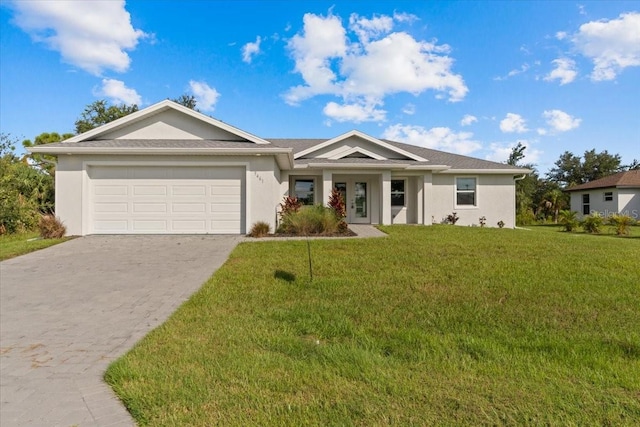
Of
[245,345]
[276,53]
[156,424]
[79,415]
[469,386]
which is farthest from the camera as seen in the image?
[276,53]

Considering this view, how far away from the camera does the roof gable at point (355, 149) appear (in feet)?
57.4

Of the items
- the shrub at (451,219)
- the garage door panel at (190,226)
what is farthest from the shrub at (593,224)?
the garage door panel at (190,226)

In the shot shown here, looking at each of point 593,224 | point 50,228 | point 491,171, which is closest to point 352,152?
point 491,171

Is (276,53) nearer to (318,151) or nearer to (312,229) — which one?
(318,151)

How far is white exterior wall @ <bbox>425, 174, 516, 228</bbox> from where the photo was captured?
61.7ft

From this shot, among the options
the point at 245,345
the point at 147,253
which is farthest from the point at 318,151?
the point at 245,345

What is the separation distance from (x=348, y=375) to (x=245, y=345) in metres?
1.28

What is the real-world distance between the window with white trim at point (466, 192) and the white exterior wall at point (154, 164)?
11079 millimetres

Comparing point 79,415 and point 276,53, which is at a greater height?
point 276,53

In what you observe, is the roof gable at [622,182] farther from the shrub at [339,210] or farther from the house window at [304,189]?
the shrub at [339,210]

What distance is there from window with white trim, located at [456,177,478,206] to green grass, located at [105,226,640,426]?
12177mm

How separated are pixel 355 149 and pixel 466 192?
22.6ft

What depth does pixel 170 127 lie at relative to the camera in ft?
46.2

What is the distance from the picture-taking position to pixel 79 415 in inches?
104
